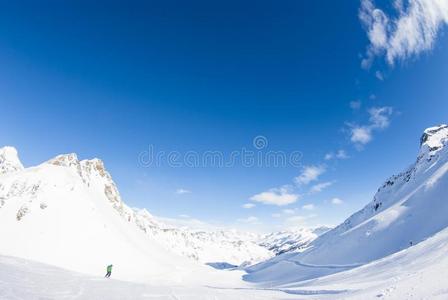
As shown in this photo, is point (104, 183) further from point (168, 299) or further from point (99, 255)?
point (168, 299)

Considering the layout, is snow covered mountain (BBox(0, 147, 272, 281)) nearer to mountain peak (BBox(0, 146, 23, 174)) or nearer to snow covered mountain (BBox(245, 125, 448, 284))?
snow covered mountain (BBox(245, 125, 448, 284))

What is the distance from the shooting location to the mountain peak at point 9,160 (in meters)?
135

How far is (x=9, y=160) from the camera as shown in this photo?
14212 centimetres

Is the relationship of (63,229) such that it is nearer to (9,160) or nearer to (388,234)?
(388,234)

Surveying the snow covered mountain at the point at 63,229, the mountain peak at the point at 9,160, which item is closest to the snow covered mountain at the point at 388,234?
the snow covered mountain at the point at 63,229

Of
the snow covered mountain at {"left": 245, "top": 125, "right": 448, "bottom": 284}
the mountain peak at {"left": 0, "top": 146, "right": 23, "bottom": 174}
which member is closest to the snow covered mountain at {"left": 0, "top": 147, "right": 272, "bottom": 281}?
A: the snow covered mountain at {"left": 245, "top": 125, "right": 448, "bottom": 284}

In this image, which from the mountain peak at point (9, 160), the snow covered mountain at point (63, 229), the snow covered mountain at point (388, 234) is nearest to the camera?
the snow covered mountain at point (388, 234)

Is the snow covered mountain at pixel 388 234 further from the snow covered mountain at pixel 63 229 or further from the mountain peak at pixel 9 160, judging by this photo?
the mountain peak at pixel 9 160

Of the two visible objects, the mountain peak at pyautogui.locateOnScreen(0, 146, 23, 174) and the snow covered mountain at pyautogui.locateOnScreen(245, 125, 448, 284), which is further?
the mountain peak at pyautogui.locateOnScreen(0, 146, 23, 174)

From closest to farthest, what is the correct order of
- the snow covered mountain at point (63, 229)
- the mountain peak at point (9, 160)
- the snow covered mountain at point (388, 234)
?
1. the snow covered mountain at point (388, 234)
2. the snow covered mountain at point (63, 229)
3. the mountain peak at point (9, 160)

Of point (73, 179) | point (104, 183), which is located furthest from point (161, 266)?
Answer: point (104, 183)

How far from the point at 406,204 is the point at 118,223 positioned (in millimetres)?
71371

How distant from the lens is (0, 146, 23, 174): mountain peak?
135m

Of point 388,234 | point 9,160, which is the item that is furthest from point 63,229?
point 9,160
